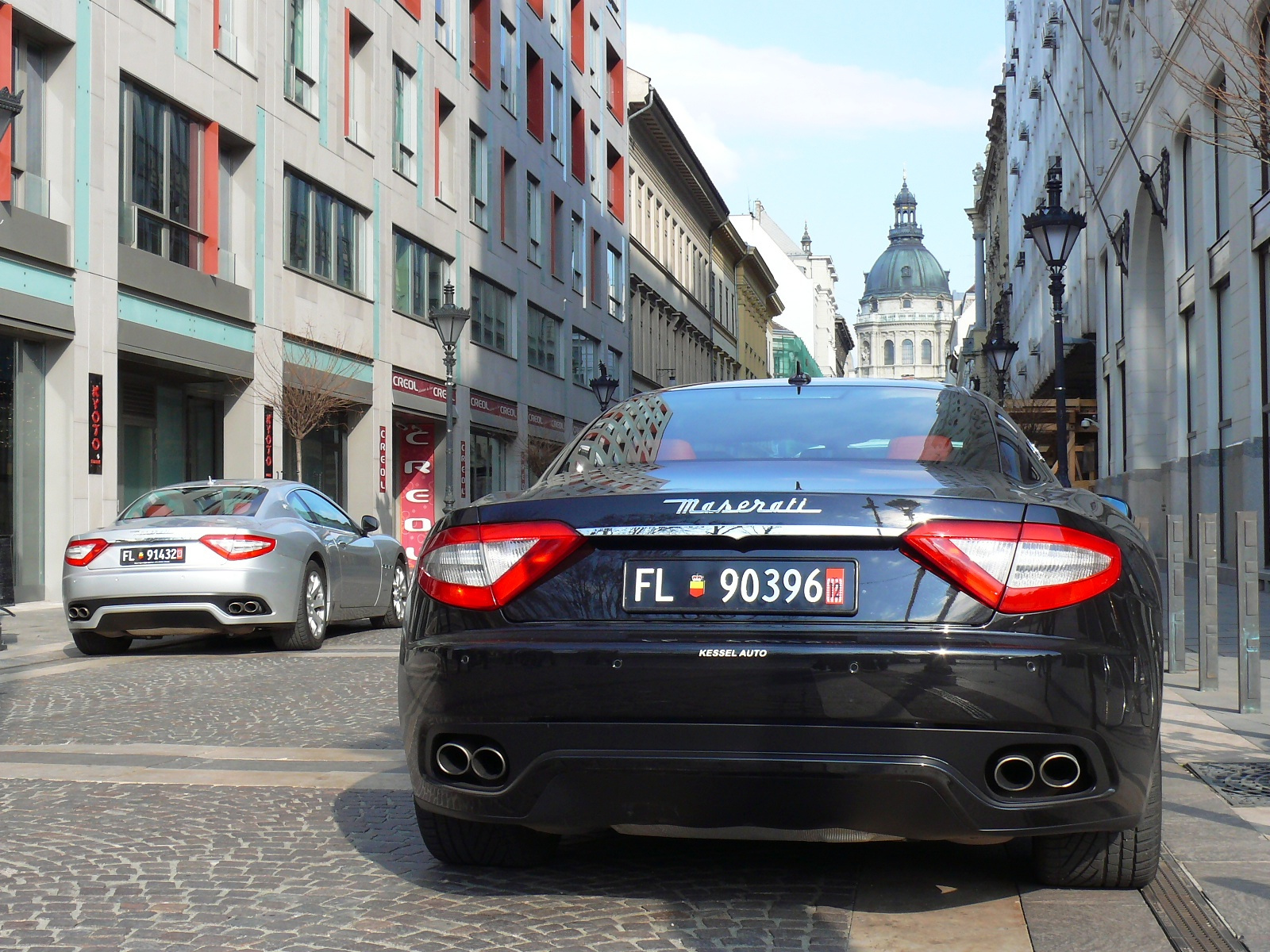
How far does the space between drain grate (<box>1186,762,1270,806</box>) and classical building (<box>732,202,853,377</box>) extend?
9234 centimetres

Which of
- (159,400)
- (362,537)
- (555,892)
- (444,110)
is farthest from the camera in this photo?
(444,110)

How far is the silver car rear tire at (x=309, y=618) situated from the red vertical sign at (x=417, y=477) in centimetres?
1996

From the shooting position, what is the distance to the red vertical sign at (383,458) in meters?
29.0

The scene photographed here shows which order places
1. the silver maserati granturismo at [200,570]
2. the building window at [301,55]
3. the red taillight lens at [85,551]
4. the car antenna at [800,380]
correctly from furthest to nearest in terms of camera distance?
1. the building window at [301,55]
2. the red taillight lens at [85,551]
3. the silver maserati granturismo at [200,570]
4. the car antenna at [800,380]

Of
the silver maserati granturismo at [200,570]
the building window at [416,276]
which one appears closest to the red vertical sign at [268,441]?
the building window at [416,276]

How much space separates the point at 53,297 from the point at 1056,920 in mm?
16634

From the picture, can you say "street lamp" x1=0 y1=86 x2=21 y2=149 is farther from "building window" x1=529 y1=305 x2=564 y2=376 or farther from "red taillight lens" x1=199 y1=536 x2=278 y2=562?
"building window" x1=529 y1=305 x2=564 y2=376

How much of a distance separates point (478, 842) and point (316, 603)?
8.00 metres

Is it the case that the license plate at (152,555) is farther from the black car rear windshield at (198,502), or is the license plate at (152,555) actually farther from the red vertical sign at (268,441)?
the red vertical sign at (268,441)

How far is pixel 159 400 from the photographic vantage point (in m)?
22.5

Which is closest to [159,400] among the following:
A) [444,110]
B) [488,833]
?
[444,110]

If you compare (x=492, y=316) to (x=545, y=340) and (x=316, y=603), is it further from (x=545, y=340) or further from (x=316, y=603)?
(x=316, y=603)

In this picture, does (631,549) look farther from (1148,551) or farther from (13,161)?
(13,161)

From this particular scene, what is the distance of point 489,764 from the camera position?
3.81 m
